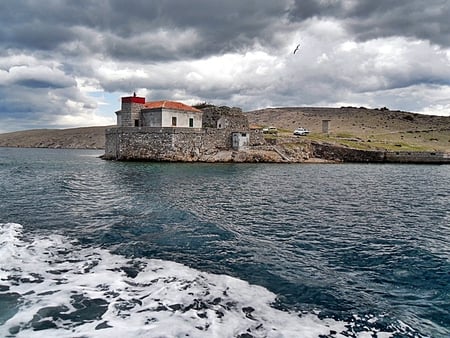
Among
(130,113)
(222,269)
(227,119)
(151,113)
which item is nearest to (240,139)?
(227,119)

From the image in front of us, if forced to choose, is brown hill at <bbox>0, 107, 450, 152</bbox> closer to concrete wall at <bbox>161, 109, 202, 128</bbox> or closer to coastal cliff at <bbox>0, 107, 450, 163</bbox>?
coastal cliff at <bbox>0, 107, 450, 163</bbox>

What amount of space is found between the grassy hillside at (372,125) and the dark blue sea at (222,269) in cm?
4658

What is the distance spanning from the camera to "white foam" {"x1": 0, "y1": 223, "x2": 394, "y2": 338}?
5.66 m

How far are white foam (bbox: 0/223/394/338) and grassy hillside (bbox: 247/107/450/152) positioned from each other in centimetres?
5317

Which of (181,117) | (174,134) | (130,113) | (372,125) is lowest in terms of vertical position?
(174,134)

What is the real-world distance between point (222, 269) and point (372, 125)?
95341mm

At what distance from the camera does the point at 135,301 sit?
22.0 ft

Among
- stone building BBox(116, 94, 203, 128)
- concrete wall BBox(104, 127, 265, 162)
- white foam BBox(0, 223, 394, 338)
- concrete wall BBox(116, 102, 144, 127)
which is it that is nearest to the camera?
white foam BBox(0, 223, 394, 338)

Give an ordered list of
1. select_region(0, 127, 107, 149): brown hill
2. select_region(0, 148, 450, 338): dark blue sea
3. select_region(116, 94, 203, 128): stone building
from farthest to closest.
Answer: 1. select_region(0, 127, 107, 149): brown hill
2. select_region(116, 94, 203, 128): stone building
3. select_region(0, 148, 450, 338): dark blue sea

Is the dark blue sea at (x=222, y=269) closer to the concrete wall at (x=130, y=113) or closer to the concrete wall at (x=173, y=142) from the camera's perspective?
the concrete wall at (x=173, y=142)

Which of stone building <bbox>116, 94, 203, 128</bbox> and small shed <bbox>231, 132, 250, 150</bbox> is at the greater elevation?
stone building <bbox>116, 94, 203, 128</bbox>

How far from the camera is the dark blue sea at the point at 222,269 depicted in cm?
596

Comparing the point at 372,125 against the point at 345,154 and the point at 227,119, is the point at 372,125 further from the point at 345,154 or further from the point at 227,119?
the point at 227,119

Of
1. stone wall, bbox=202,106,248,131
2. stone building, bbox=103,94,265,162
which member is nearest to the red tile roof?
stone building, bbox=103,94,265,162
